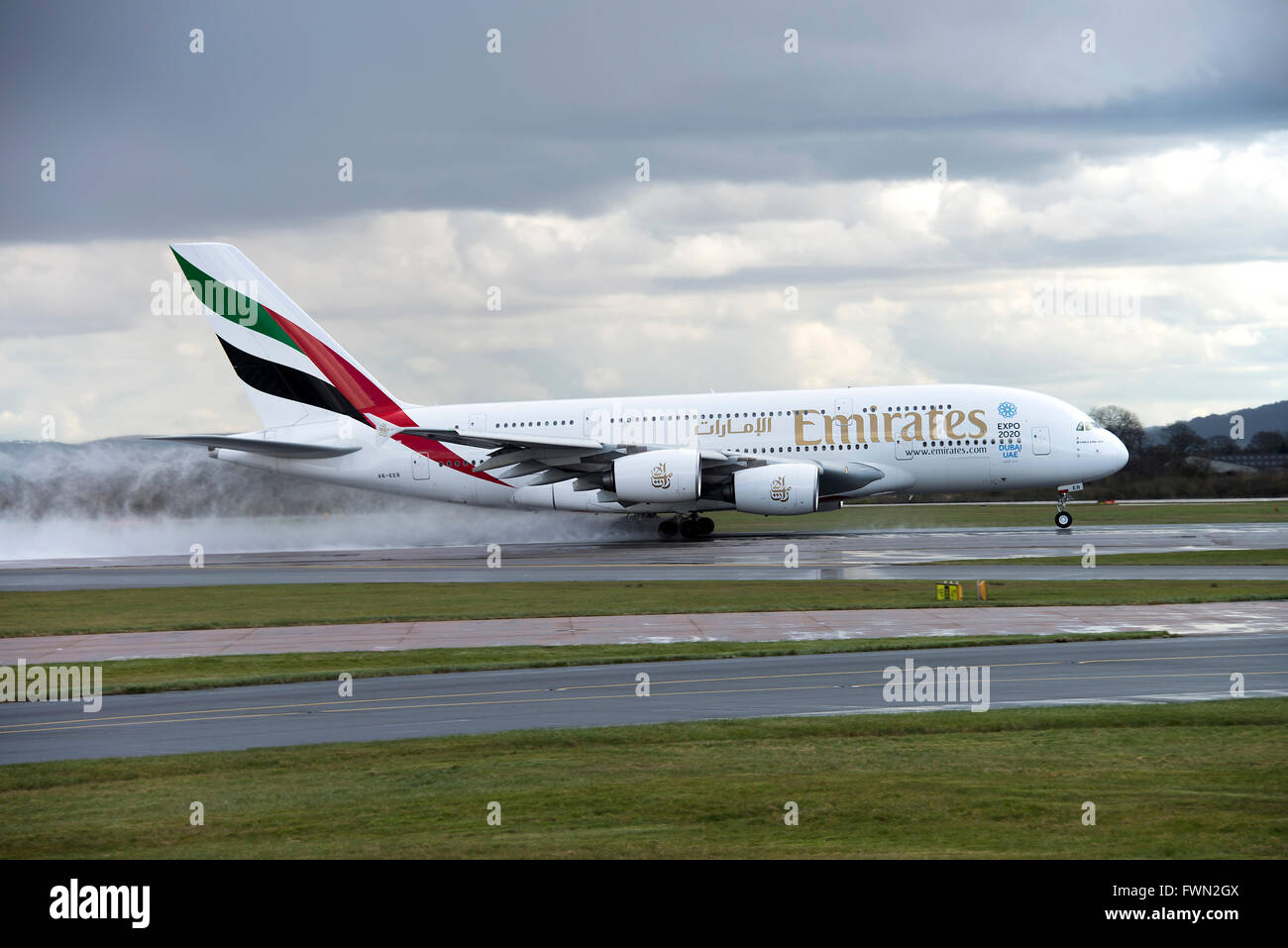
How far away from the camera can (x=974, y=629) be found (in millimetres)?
24031

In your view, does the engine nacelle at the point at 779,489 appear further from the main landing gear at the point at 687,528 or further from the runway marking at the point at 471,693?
the runway marking at the point at 471,693

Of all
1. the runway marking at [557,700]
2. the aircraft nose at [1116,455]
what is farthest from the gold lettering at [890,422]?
the runway marking at [557,700]

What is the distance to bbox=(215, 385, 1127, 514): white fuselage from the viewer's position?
153ft

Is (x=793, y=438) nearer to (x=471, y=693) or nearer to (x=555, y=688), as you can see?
(x=555, y=688)

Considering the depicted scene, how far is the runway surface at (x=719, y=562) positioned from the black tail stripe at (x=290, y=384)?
20.0 feet

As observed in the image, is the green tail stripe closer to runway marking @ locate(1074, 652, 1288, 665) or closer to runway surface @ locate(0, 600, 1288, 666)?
runway surface @ locate(0, 600, 1288, 666)

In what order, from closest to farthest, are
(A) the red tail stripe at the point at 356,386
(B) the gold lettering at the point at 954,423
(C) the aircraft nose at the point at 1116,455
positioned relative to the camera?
(B) the gold lettering at the point at 954,423
(C) the aircraft nose at the point at 1116,455
(A) the red tail stripe at the point at 356,386

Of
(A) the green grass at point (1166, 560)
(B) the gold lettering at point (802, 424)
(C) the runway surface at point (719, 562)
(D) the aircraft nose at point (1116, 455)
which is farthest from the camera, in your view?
(D) the aircraft nose at point (1116, 455)

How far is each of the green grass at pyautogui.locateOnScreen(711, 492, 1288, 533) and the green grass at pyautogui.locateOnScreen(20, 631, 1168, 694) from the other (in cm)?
3226

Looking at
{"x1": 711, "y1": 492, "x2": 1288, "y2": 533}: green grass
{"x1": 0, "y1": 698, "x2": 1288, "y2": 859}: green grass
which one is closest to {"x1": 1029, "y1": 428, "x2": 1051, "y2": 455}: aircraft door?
{"x1": 711, "y1": 492, "x2": 1288, "y2": 533}: green grass

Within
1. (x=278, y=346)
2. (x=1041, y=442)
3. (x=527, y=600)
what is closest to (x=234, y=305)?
(x=278, y=346)

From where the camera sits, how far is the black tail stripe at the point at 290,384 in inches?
1971

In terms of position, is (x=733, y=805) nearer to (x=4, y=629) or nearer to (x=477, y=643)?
(x=477, y=643)

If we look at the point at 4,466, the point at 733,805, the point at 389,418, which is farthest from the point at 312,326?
the point at 733,805
